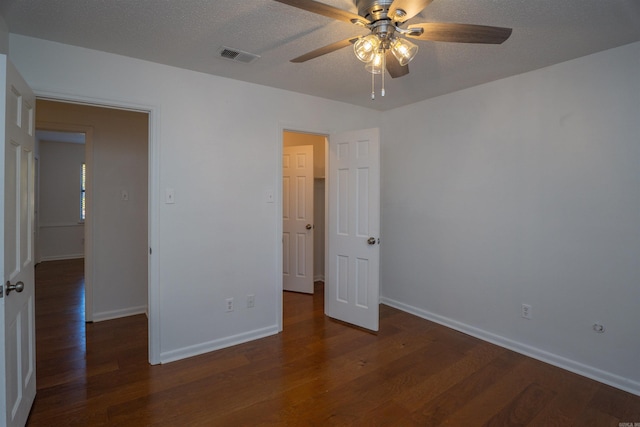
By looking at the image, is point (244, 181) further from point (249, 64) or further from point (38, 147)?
point (38, 147)

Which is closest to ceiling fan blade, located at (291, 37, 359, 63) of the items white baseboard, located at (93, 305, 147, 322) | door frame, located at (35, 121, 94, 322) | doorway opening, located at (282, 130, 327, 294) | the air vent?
the air vent

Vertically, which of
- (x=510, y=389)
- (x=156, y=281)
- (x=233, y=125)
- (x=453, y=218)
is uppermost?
(x=233, y=125)

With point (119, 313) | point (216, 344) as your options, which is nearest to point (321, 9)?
point (216, 344)

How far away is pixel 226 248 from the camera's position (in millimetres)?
2898

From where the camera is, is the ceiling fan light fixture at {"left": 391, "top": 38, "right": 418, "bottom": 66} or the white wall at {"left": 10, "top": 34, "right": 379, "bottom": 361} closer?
the ceiling fan light fixture at {"left": 391, "top": 38, "right": 418, "bottom": 66}

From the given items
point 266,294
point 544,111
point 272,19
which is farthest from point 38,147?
point 544,111

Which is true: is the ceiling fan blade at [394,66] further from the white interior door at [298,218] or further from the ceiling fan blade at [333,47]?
the white interior door at [298,218]

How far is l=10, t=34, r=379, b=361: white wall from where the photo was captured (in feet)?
7.73

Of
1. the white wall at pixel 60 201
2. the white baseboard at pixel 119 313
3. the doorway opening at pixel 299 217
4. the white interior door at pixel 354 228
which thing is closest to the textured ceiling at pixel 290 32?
the white interior door at pixel 354 228

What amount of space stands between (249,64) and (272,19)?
2.35 feet

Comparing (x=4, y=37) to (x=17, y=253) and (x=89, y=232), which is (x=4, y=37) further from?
(x=89, y=232)

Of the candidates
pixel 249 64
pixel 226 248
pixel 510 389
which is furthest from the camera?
pixel 226 248

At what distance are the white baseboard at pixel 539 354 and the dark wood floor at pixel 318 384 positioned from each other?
73mm

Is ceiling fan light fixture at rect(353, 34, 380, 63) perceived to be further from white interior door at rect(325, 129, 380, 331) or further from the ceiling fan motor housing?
white interior door at rect(325, 129, 380, 331)
